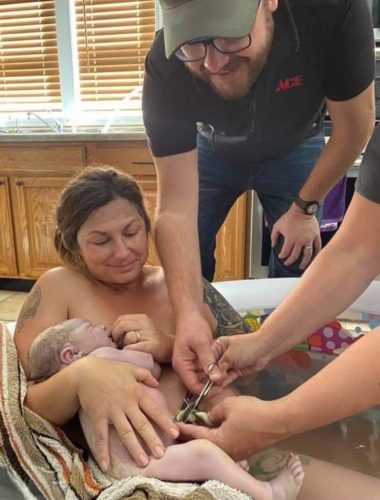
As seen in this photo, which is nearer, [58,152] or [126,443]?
[126,443]

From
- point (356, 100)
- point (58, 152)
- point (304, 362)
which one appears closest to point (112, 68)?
point (58, 152)

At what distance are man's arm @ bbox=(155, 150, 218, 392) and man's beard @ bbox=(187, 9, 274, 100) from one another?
16 cm

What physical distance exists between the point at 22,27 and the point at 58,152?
3.43ft

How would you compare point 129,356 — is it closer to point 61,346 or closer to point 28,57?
point 61,346

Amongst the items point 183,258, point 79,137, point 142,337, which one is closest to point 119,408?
point 142,337

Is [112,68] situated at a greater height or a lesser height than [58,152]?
greater

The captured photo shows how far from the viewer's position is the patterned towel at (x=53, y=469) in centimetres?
70

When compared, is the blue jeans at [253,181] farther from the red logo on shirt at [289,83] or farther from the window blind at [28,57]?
the window blind at [28,57]

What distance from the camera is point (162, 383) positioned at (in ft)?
3.20

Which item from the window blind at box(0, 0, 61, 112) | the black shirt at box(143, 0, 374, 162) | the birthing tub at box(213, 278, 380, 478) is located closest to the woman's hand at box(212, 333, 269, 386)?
the birthing tub at box(213, 278, 380, 478)

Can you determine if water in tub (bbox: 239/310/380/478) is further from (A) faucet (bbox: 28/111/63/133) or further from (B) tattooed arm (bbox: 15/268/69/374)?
(A) faucet (bbox: 28/111/63/133)

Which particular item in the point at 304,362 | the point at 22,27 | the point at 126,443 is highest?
the point at 22,27

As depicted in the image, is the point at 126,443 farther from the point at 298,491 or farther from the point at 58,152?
the point at 58,152

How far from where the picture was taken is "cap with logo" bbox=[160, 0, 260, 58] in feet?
2.94
